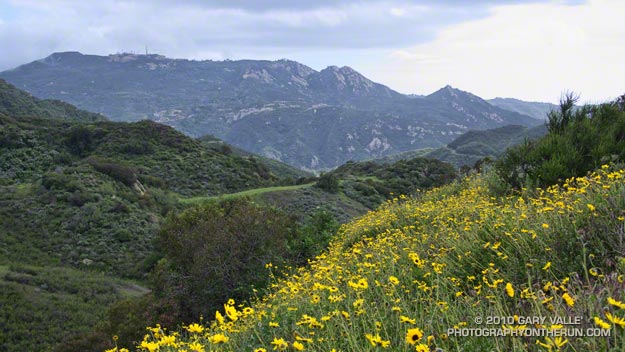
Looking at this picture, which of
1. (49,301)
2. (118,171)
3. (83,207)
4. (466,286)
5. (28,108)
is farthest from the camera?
(28,108)

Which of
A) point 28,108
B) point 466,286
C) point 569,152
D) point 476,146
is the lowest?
point 476,146

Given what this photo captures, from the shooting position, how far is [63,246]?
22703 millimetres

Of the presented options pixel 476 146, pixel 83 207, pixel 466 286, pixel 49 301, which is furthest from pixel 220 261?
pixel 476 146

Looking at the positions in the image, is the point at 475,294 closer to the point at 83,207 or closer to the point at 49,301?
the point at 49,301

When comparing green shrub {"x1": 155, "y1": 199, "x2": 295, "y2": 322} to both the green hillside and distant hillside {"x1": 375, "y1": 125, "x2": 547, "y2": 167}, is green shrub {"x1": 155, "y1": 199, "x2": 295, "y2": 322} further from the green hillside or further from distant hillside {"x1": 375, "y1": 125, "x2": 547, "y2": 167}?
distant hillside {"x1": 375, "y1": 125, "x2": 547, "y2": 167}

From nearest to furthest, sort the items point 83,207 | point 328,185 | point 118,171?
1. point 83,207
2. point 328,185
3. point 118,171

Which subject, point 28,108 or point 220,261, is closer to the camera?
point 220,261

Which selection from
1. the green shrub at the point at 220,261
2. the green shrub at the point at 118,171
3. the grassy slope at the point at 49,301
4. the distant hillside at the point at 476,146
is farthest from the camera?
the distant hillside at the point at 476,146

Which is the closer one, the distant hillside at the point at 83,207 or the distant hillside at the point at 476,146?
the distant hillside at the point at 83,207

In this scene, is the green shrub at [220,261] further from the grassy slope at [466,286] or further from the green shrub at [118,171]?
the green shrub at [118,171]

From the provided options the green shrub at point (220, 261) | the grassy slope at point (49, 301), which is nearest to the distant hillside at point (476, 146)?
the grassy slope at point (49, 301)

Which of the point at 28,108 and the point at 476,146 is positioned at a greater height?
the point at 28,108

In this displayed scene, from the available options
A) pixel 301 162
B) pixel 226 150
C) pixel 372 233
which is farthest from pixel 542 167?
pixel 301 162

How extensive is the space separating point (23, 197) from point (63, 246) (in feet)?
22.1
